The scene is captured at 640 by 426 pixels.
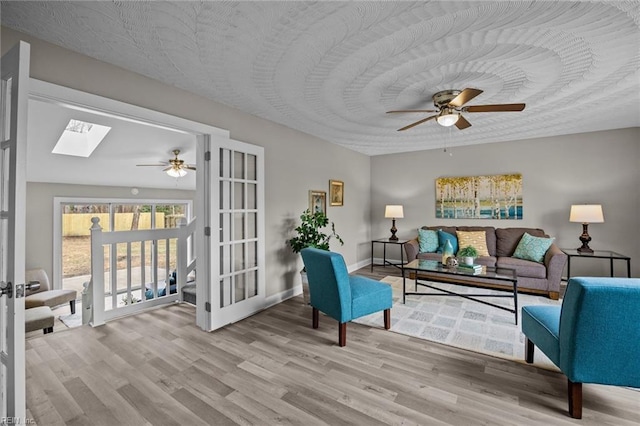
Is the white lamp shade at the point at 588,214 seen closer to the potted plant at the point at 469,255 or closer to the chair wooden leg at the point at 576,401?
the potted plant at the point at 469,255

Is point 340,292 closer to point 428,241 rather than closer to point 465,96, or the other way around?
point 465,96

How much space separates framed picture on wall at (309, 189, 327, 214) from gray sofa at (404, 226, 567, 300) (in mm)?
1615

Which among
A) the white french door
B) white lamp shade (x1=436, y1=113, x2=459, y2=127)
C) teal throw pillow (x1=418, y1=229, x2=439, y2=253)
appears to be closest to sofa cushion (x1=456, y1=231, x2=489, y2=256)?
teal throw pillow (x1=418, y1=229, x2=439, y2=253)

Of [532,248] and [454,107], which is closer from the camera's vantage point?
[454,107]

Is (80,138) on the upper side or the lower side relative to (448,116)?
upper

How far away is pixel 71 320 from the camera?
4586mm

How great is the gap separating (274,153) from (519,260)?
384cm

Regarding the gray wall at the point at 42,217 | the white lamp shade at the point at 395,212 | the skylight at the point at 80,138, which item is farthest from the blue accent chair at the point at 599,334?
the gray wall at the point at 42,217

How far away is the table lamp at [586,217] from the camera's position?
3965 mm

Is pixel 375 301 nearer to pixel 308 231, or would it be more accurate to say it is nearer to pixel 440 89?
pixel 308 231

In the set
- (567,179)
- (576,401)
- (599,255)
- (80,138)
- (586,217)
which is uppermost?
(80,138)

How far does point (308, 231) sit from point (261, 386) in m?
2.10

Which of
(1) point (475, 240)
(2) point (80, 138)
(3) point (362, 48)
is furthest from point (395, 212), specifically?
(2) point (80, 138)

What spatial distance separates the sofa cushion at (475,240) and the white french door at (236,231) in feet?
11.0
